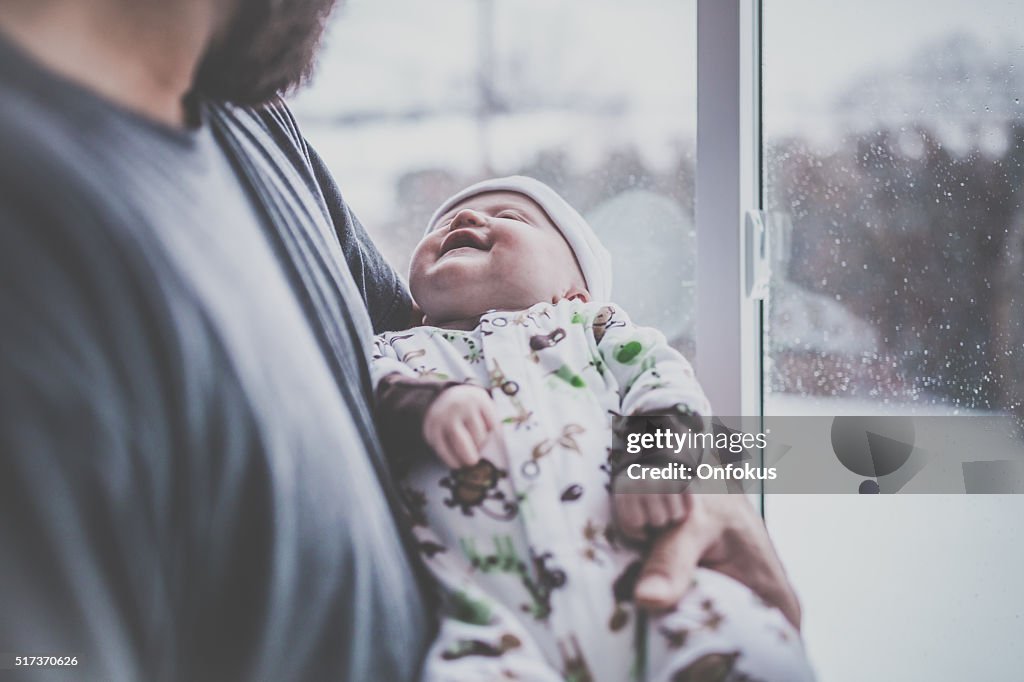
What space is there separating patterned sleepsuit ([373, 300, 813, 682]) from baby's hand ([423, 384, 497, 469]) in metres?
0.01

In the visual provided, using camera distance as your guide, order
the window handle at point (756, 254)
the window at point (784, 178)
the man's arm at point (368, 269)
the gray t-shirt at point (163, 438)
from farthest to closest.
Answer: the window handle at point (756, 254) → the window at point (784, 178) → the man's arm at point (368, 269) → the gray t-shirt at point (163, 438)

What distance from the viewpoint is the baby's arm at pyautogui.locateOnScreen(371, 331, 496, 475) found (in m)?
0.62

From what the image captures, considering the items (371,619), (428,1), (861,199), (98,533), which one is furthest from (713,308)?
(98,533)

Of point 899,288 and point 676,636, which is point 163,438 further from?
Answer: point 899,288

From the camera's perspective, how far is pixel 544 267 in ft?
2.70

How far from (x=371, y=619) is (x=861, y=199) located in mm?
883

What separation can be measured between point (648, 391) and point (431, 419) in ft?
0.59

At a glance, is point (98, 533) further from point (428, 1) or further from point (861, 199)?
point (861, 199)

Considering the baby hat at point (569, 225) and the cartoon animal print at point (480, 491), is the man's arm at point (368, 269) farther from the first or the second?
the cartoon animal print at point (480, 491)

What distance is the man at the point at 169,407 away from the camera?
0.48 metres

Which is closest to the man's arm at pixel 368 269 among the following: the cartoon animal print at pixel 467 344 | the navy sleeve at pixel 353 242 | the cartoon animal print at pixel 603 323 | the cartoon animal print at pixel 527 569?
the navy sleeve at pixel 353 242

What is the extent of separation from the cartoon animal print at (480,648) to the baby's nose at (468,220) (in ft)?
1.44

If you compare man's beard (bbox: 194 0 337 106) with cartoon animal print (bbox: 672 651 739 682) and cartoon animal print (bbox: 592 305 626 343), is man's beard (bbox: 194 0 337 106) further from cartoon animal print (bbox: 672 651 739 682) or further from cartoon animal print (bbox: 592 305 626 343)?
cartoon animal print (bbox: 672 651 739 682)
